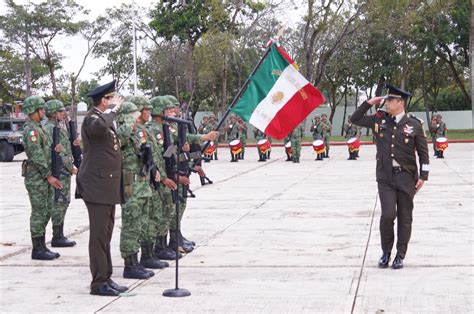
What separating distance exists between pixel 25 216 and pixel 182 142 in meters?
5.78

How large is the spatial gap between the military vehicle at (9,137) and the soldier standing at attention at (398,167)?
Answer: 26.6 meters

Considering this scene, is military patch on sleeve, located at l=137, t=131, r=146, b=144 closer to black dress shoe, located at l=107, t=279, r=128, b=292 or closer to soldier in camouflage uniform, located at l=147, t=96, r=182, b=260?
soldier in camouflage uniform, located at l=147, t=96, r=182, b=260

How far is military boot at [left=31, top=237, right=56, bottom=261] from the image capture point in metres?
9.30

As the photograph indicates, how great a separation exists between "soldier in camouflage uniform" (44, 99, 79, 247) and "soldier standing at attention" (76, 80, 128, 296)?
261 cm

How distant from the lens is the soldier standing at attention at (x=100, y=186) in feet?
23.9

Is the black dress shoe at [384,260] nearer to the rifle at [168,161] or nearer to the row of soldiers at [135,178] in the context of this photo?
the row of soldiers at [135,178]

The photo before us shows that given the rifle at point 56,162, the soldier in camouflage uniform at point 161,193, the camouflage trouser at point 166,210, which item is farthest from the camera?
the rifle at point 56,162

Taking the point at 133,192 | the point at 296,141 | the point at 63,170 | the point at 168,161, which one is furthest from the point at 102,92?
the point at 296,141

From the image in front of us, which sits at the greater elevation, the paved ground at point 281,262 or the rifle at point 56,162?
the rifle at point 56,162

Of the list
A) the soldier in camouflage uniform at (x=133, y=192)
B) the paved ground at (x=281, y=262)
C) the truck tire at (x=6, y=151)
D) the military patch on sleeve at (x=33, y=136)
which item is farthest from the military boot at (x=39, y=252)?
the truck tire at (x=6, y=151)

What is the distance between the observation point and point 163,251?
9211 millimetres

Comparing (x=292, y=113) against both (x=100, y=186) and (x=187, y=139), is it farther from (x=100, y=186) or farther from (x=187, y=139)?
(x=100, y=186)

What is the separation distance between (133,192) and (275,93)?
1952 millimetres

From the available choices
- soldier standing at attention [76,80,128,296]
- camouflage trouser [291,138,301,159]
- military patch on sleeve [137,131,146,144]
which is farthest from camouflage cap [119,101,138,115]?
camouflage trouser [291,138,301,159]
